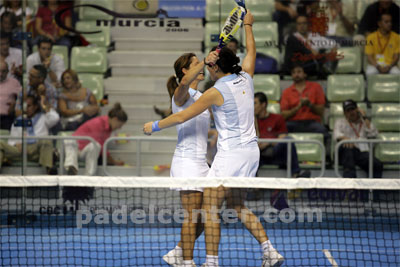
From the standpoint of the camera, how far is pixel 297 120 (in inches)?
321

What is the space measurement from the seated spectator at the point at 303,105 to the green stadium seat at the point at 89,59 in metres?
2.41

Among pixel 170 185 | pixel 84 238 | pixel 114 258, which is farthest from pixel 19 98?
pixel 170 185

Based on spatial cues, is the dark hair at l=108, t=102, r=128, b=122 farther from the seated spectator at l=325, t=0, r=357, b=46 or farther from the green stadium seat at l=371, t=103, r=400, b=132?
the green stadium seat at l=371, t=103, r=400, b=132

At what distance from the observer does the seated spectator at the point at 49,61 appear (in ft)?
26.8

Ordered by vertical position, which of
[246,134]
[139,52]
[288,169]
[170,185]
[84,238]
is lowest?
[84,238]

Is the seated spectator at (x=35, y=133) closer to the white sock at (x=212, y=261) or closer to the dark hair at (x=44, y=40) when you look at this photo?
the dark hair at (x=44, y=40)

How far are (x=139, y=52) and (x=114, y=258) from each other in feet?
11.2

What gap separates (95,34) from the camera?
830cm

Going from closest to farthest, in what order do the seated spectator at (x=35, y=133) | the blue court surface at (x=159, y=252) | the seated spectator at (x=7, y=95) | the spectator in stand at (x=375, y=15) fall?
the blue court surface at (x=159, y=252) < the seated spectator at (x=35, y=133) < the seated spectator at (x=7, y=95) < the spectator in stand at (x=375, y=15)

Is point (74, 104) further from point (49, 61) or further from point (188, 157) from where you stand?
point (188, 157)

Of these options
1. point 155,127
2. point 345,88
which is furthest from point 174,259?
point 345,88

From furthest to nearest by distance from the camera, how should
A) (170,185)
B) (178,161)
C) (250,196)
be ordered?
(250,196) → (178,161) → (170,185)

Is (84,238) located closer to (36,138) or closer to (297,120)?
(36,138)

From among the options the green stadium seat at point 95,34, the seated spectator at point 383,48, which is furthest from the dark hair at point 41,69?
the seated spectator at point 383,48
